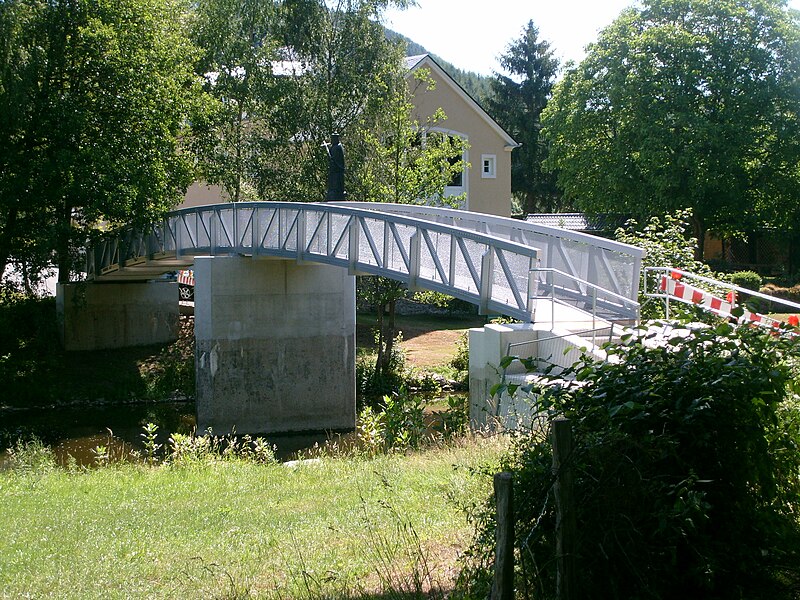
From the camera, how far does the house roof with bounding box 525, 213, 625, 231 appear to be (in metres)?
43.2

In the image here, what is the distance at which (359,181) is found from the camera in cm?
2872

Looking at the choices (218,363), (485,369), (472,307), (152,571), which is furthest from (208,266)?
(472,307)

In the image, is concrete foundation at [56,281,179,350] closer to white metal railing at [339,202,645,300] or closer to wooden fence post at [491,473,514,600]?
white metal railing at [339,202,645,300]

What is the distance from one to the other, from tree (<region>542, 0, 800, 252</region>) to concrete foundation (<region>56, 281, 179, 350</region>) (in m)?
19.3

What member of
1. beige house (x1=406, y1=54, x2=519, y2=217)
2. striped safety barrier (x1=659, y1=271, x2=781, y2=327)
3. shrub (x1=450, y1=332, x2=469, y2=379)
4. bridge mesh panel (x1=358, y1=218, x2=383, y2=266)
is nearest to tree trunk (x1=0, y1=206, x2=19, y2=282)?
bridge mesh panel (x1=358, y1=218, x2=383, y2=266)

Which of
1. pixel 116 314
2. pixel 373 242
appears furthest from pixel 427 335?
pixel 373 242

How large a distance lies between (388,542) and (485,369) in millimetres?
6758

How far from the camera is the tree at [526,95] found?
59.3m

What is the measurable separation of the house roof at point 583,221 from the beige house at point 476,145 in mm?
2753

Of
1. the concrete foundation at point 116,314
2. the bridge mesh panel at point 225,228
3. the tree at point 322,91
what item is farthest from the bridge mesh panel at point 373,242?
the concrete foundation at point 116,314

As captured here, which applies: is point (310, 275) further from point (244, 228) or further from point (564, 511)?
point (564, 511)

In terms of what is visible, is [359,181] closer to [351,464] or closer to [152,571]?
[351,464]

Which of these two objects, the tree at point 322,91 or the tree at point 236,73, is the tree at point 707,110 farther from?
the tree at point 236,73

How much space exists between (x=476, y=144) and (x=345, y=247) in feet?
79.0
